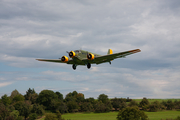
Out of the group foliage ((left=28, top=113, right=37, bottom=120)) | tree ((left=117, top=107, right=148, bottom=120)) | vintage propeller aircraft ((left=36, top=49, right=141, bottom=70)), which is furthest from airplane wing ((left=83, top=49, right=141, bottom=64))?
foliage ((left=28, top=113, right=37, bottom=120))

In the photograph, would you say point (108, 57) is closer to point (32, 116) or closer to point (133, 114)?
point (133, 114)

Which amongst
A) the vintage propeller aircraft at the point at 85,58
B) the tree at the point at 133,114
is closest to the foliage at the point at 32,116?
the tree at the point at 133,114

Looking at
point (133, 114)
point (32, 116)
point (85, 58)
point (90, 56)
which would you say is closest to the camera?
point (90, 56)

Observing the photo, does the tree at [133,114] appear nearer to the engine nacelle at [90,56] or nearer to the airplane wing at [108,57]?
the airplane wing at [108,57]

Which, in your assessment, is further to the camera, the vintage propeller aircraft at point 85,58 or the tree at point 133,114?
the tree at point 133,114

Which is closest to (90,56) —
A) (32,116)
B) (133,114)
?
(133,114)

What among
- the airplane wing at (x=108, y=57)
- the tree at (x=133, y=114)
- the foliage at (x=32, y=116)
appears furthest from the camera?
the foliage at (x=32, y=116)

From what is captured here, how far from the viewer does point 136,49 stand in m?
42.4

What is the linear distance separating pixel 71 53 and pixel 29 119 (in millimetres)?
133712

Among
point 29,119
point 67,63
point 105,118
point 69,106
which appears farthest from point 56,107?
point 67,63

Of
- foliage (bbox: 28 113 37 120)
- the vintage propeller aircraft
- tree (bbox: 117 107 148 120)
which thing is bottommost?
foliage (bbox: 28 113 37 120)

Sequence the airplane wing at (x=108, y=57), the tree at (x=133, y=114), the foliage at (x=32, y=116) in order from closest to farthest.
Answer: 1. the airplane wing at (x=108, y=57)
2. the tree at (x=133, y=114)
3. the foliage at (x=32, y=116)

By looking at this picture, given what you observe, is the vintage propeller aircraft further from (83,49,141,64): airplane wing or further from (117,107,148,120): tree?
(117,107,148,120): tree

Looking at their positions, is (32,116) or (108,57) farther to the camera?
(32,116)
